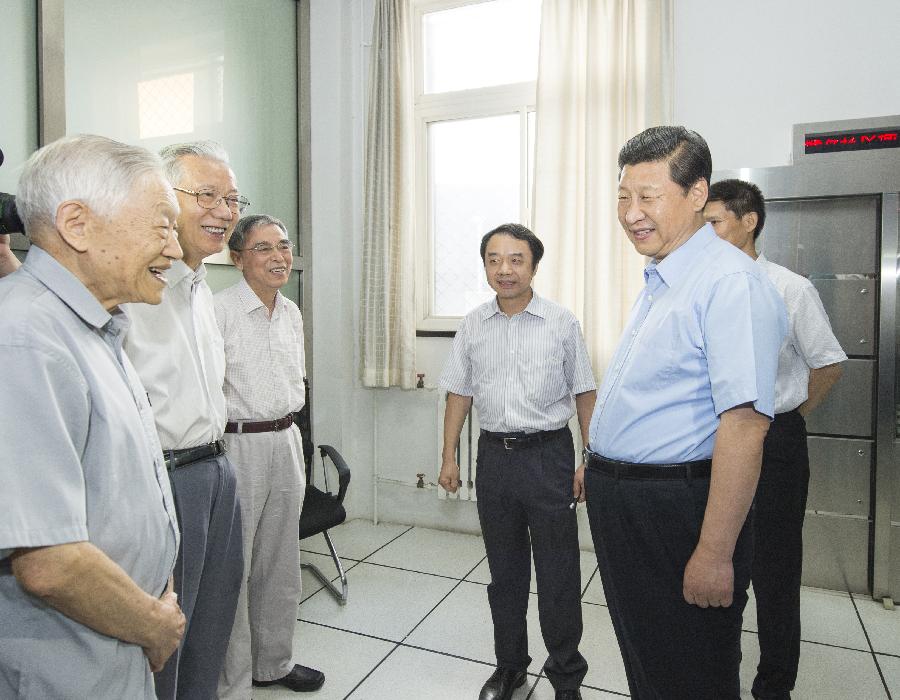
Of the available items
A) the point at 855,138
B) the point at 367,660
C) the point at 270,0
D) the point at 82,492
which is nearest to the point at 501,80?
the point at 270,0

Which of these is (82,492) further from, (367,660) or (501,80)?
(501,80)

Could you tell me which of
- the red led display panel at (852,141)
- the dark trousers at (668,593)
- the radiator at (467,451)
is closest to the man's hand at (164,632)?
the dark trousers at (668,593)

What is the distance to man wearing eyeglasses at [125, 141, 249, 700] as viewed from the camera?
4.88ft

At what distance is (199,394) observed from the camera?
1.55 m

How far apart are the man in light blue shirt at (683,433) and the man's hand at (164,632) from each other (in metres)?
0.91

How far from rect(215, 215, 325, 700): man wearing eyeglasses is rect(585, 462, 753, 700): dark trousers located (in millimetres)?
1185

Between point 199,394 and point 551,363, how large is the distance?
1158 millimetres

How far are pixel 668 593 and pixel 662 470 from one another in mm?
271

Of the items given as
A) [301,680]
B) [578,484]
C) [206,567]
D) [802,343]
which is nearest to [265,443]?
[206,567]

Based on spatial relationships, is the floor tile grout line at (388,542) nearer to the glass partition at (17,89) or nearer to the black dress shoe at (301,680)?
the black dress shoe at (301,680)

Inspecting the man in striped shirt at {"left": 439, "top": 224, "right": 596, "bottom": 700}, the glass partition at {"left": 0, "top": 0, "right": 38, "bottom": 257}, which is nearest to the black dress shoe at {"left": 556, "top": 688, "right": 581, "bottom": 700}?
A: the man in striped shirt at {"left": 439, "top": 224, "right": 596, "bottom": 700}

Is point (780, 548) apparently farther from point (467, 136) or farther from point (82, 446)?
point (467, 136)

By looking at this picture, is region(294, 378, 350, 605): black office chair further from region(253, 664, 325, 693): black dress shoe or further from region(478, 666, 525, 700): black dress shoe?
region(478, 666, 525, 700): black dress shoe

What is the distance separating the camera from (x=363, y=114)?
3.82 metres
